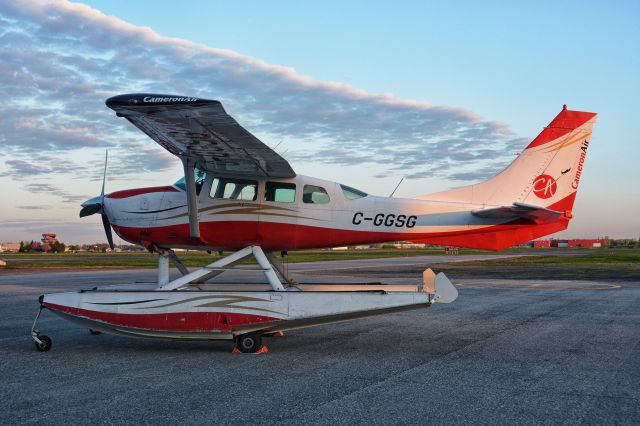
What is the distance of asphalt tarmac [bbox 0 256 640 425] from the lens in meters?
5.39

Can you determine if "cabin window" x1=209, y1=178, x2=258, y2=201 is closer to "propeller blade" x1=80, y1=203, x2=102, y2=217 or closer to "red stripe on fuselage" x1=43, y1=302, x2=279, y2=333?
"propeller blade" x1=80, y1=203, x2=102, y2=217

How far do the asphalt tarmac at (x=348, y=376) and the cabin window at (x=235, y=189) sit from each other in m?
2.70

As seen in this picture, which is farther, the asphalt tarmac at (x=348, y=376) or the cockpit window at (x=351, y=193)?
the cockpit window at (x=351, y=193)

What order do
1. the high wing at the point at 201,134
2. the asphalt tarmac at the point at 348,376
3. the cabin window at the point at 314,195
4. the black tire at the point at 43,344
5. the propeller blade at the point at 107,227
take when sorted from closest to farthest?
1. the asphalt tarmac at the point at 348,376
2. the high wing at the point at 201,134
3. the black tire at the point at 43,344
4. the cabin window at the point at 314,195
5. the propeller blade at the point at 107,227

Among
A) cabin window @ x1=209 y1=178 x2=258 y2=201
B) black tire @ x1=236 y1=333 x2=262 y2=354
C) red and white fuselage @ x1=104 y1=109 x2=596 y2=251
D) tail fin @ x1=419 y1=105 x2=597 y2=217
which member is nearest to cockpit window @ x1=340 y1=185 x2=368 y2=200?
red and white fuselage @ x1=104 y1=109 x2=596 y2=251

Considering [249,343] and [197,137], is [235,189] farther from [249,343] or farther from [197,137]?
[249,343]

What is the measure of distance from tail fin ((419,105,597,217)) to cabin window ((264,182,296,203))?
264 cm

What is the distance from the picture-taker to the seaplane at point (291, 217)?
29.9 feet

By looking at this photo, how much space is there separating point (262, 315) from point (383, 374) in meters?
2.46

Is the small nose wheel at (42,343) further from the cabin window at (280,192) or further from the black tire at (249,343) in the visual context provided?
the cabin window at (280,192)

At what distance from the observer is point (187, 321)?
8.90 m

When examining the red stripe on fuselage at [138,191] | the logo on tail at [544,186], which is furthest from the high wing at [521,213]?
the red stripe on fuselage at [138,191]

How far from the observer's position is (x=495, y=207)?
34.5 ft

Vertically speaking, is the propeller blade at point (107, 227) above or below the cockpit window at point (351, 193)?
below
